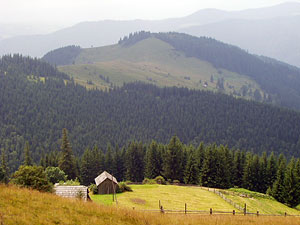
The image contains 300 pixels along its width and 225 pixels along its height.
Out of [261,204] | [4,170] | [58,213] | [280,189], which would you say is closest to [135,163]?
[280,189]

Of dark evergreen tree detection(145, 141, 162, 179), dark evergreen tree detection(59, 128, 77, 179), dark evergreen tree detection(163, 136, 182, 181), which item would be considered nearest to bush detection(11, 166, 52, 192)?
dark evergreen tree detection(59, 128, 77, 179)

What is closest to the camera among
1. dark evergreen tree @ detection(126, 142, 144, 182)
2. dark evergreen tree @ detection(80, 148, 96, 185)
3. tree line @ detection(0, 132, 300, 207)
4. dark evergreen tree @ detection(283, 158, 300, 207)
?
dark evergreen tree @ detection(283, 158, 300, 207)

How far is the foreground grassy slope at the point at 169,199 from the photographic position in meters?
49.4

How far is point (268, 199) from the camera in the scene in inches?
2729

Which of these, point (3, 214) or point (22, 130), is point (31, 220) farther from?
point (22, 130)

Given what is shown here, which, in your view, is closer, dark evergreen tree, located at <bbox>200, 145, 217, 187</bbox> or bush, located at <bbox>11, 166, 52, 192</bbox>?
bush, located at <bbox>11, 166, 52, 192</bbox>

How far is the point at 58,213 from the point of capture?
20656 millimetres

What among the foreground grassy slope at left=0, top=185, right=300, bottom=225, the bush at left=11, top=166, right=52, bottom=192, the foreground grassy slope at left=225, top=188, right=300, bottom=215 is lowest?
the foreground grassy slope at left=225, top=188, right=300, bottom=215

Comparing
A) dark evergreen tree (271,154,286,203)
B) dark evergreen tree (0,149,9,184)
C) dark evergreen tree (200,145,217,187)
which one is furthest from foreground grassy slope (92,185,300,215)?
dark evergreen tree (0,149,9,184)

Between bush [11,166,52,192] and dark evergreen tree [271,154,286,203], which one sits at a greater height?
bush [11,166,52,192]

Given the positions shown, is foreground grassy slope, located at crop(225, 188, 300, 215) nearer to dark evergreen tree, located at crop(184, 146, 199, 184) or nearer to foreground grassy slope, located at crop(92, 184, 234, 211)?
foreground grassy slope, located at crop(92, 184, 234, 211)

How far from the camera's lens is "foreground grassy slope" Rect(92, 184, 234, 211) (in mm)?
49438

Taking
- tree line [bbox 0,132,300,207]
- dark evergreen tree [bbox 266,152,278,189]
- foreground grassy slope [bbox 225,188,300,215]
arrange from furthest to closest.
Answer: dark evergreen tree [bbox 266,152,278,189] < tree line [bbox 0,132,300,207] < foreground grassy slope [bbox 225,188,300,215]

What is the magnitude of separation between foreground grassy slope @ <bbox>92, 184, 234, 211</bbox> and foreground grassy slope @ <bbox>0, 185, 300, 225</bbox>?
24632 millimetres
